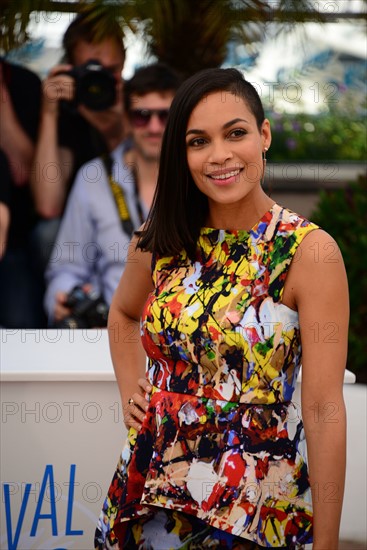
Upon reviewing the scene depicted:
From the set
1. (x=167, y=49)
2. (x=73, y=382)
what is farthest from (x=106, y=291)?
(x=73, y=382)

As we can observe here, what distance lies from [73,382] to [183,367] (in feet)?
2.92

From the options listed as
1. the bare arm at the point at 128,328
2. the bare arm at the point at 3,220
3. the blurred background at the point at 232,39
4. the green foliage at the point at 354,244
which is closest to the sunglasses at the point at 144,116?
the blurred background at the point at 232,39

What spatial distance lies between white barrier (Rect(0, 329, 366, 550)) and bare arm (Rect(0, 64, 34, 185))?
3028 mm

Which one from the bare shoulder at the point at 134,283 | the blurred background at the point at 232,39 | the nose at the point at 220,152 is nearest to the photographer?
the nose at the point at 220,152

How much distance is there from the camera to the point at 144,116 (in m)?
5.16

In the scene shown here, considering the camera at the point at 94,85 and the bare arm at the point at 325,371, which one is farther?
the camera at the point at 94,85

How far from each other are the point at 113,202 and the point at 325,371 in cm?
358

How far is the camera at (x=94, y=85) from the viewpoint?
5398mm

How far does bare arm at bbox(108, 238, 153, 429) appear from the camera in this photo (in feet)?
7.09

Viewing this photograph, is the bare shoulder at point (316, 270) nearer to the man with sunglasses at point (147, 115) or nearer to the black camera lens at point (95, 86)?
the man with sunglasses at point (147, 115)

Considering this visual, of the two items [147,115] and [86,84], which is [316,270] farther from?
[86,84]

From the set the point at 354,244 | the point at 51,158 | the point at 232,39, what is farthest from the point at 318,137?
the point at 51,158

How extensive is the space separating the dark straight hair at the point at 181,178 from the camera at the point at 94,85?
3.54 metres

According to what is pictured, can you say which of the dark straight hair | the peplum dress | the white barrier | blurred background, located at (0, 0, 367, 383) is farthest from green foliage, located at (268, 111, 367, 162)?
the peplum dress
